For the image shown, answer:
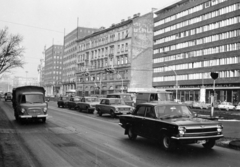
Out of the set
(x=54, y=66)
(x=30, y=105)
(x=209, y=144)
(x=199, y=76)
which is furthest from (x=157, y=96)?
(x=54, y=66)

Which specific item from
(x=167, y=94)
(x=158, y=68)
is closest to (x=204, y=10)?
(x=158, y=68)

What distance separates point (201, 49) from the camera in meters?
66.3

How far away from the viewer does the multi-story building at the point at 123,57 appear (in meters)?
74.6

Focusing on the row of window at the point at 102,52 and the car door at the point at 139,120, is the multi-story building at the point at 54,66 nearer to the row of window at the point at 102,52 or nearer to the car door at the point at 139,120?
the row of window at the point at 102,52

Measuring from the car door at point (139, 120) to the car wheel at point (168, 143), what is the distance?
137 cm

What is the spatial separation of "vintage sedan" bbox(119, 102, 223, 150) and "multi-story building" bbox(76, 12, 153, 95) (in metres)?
56.3

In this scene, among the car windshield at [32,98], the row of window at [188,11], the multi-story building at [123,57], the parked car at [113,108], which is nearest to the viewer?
the car windshield at [32,98]

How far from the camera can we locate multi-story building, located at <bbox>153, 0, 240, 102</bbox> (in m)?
58.5

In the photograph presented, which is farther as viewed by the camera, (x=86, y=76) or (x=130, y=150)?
(x=86, y=76)

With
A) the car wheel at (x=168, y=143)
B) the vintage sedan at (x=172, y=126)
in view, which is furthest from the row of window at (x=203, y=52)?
the car wheel at (x=168, y=143)

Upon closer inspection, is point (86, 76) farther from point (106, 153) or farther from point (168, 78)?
point (106, 153)

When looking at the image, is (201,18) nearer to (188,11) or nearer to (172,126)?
(188,11)

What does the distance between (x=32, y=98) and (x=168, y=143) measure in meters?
12.0

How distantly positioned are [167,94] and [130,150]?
2204 centimetres
